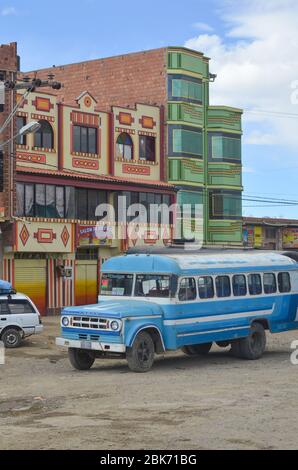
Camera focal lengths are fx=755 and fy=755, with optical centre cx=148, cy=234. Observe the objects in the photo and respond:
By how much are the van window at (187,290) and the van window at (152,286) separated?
16.0 inches

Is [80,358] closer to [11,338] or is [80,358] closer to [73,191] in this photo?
[11,338]

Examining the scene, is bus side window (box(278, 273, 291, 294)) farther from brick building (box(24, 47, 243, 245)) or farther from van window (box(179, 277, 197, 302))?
brick building (box(24, 47, 243, 245))

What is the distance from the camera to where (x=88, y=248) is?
134 ft

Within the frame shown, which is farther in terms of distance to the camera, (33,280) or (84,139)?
(84,139)

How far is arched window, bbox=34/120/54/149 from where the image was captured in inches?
1498

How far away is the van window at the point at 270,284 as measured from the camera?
2181cm

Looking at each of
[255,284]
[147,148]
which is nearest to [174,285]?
[255,284]

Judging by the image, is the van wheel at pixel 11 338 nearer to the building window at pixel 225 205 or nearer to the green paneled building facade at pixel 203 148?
the green paneled building facade at pixel 203 148

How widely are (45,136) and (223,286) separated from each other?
67.2ft

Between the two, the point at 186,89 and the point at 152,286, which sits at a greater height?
the point at 186,89

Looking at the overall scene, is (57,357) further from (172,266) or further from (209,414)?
(209,414)

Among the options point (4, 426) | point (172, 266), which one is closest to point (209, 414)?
point (4, 426)

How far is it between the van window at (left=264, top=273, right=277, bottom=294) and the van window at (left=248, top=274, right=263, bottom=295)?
266 millimetres

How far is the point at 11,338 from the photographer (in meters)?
24.1
